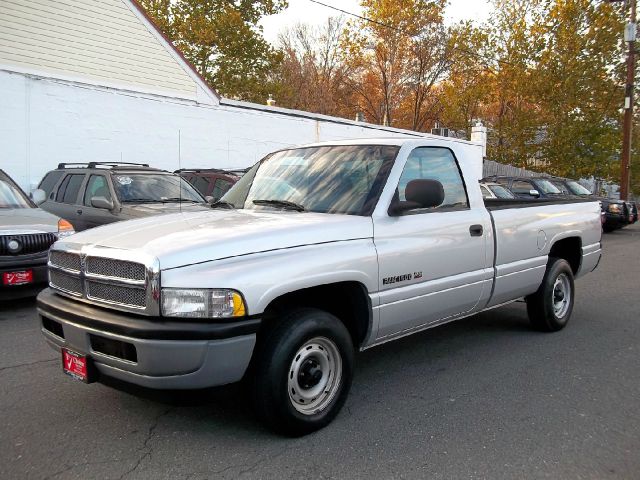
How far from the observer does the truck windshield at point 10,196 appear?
7554 mm

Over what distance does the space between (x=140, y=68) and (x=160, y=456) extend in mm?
14030

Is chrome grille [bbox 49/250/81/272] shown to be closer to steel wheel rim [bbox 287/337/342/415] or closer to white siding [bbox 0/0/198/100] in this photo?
steel wheel rim [bbox 287/337/342/415]

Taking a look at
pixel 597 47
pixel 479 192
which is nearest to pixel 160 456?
pixel 479 192

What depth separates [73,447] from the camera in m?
3.26

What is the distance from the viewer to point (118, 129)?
1417 cm

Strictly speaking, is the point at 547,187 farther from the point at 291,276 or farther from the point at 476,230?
the point at 291,276

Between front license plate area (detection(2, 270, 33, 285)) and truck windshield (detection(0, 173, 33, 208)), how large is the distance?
1.51 metres

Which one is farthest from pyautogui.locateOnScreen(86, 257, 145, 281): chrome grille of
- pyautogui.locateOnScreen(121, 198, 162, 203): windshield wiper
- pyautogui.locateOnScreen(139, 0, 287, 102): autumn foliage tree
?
pyautogui.locateOnScreen(139, 0, 287, 102): autumn foliage tree

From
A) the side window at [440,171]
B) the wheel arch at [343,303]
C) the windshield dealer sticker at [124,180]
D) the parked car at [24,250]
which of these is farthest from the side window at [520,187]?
the wheel arch at [343,303]

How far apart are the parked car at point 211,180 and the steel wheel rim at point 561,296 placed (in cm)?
746

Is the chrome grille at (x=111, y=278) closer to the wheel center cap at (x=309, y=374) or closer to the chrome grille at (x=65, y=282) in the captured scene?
the chrome grille at (x=65, y=282)

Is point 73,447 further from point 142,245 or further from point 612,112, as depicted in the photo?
point 612,112

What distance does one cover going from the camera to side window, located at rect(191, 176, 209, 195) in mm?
12227

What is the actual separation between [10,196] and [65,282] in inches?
197
